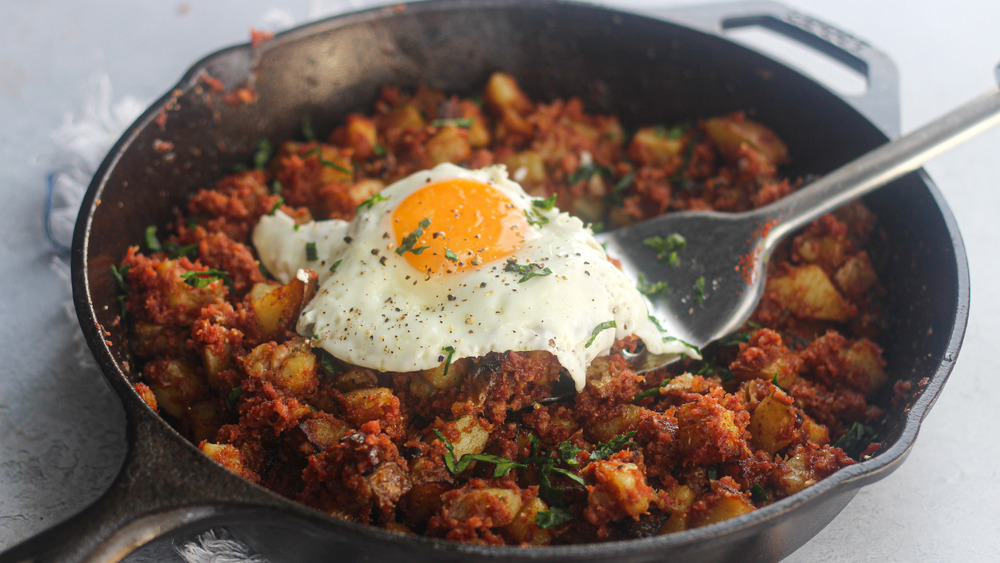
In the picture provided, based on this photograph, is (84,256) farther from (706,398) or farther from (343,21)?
(706,398)

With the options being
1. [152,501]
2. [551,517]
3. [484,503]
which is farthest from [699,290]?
[152,501]

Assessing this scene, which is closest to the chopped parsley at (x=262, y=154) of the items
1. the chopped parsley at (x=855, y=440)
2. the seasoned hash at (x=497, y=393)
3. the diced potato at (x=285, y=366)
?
the seasoned hash at (x=497, y=393)

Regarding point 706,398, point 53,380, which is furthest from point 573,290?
point 53,380

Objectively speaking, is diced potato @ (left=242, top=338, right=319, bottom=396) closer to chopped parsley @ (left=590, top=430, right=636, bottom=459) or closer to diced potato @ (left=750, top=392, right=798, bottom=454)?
chopped parsley @ (left=590, top=430, right=636, bottom=459)

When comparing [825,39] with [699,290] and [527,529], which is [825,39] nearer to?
[699,290]

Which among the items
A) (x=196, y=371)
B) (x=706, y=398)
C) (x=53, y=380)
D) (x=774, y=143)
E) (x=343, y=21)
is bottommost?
(x=53, y=380)

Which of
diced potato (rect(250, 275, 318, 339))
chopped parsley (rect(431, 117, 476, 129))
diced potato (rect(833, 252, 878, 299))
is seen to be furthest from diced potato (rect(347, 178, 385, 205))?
diced potato (rect(833, 252, 878, 299))

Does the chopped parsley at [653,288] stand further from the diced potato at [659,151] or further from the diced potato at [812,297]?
the diced potato at [659,151]
